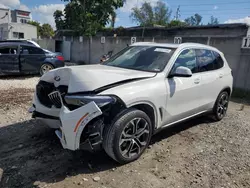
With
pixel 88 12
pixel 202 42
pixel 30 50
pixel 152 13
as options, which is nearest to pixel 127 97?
pixel 30 50

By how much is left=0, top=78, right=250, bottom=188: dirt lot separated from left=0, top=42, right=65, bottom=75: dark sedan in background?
15.6 ft

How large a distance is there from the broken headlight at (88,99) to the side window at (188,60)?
1411 mm

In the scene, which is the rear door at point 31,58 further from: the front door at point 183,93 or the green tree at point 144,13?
the green tree at point 144,13

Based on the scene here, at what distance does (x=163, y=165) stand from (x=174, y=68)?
1.47m

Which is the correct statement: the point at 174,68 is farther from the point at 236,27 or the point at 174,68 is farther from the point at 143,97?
the point at 236,27

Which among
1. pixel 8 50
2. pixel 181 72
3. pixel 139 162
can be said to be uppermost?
pixel 8 50

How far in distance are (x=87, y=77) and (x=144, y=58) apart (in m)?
1.30

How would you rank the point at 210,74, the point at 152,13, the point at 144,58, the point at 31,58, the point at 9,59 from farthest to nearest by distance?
1. the point at 152,13
2. the point at 31,58
3. the point at 9,59
4. the point at 210,74
5. the point at 144,58

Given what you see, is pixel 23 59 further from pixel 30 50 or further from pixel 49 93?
pixel 49 93

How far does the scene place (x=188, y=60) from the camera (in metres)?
3.83

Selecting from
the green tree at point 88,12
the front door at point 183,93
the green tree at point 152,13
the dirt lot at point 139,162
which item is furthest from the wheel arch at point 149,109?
the green tree at point 152,13

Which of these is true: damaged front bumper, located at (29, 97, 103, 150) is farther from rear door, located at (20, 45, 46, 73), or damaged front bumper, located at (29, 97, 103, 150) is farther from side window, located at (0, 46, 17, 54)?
side window, located at (0, 46, 17, 54)

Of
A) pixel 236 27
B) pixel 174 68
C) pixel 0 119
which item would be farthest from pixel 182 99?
pixel 236 27

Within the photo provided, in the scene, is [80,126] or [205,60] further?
[205,60]
